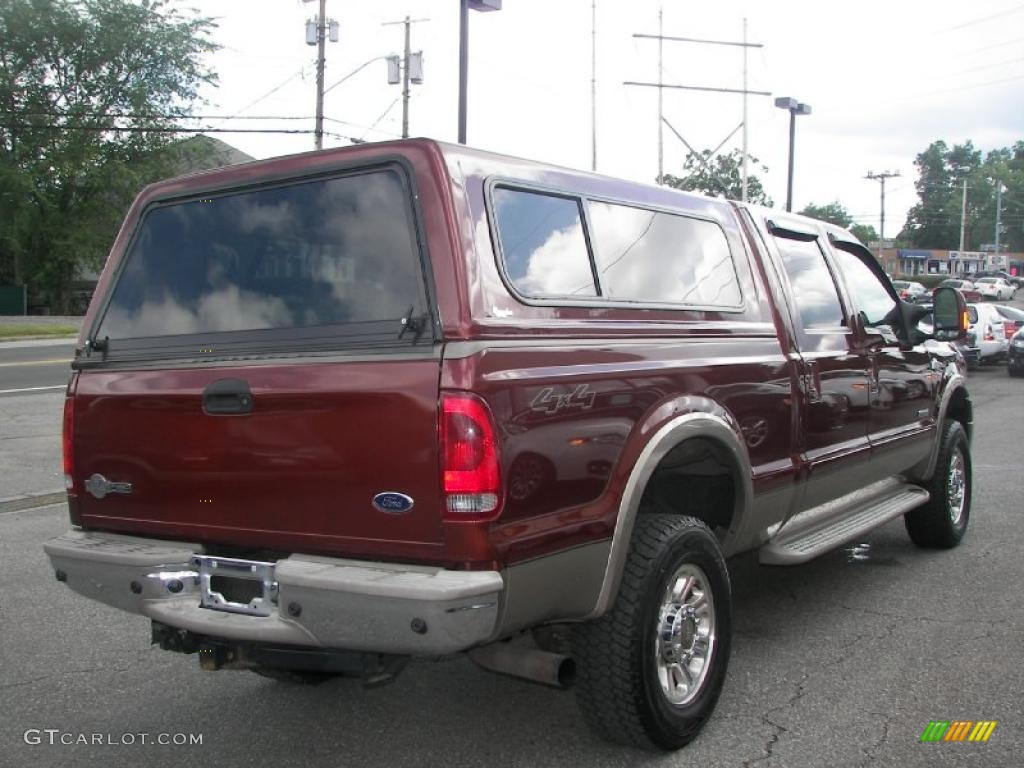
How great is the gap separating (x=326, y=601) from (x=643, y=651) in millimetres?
1121

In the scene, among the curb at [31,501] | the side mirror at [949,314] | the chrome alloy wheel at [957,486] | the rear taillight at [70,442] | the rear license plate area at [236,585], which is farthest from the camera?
the curb at [31,501]

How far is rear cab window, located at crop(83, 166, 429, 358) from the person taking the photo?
3.17 metres

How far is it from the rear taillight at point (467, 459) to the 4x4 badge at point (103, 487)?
1377 millimetres

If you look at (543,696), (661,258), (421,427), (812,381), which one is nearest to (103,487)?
(421,427)

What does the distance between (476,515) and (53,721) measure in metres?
2.12

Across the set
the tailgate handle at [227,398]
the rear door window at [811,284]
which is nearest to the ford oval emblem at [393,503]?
the tailgate handle at [227,398]

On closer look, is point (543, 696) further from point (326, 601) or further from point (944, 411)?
point (944, 411)

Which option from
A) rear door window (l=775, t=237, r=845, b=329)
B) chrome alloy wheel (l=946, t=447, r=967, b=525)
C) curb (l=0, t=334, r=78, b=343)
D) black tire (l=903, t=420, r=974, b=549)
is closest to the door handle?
rear door window (l=775, t=237, r=845, b=329)

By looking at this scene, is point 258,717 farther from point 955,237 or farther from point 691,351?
point 955,237

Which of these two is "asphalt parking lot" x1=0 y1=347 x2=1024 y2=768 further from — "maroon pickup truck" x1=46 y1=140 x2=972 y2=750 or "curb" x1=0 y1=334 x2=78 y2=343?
"curb" x1=0 y1=334 x2=78 y2=343

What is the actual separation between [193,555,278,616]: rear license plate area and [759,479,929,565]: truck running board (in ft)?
7.63

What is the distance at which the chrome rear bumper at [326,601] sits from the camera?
9.16 feet

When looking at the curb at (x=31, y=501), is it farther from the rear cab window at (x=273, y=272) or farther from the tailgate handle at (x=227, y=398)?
the tailgate handle at (x=227, y=398)

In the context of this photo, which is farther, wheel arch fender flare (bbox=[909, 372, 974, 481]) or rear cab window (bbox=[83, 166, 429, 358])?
wheel arch fender flare (bbox=[909, 372, 974, 481])
